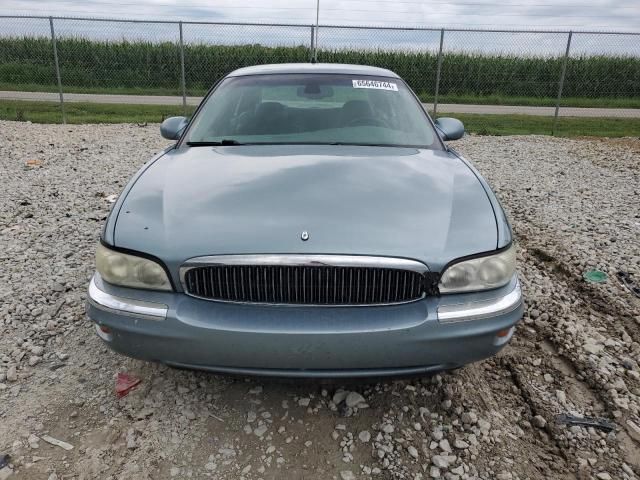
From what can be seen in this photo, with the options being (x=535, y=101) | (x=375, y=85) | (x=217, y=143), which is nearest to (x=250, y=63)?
(x=535, y=101)

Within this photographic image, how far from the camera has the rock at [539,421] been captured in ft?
7.84

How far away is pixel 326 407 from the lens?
2469 millimetres

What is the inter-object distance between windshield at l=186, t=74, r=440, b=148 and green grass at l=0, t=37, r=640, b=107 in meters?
12.6

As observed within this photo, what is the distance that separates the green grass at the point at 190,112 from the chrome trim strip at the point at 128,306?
1078 cm

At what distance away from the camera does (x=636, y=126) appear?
13508 millimetres

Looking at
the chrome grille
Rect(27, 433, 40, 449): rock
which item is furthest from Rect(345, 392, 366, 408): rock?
Rect(27, 433, 40, 449): rock

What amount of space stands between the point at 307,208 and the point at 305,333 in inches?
22.9

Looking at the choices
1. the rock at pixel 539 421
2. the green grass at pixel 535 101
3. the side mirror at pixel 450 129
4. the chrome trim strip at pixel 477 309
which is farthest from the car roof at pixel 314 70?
the green grass at pixel 535 101

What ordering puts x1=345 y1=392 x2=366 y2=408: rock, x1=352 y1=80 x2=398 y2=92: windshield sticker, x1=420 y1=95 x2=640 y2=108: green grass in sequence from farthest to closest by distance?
1. x1=420 y1=95 x2=640 y2=108: green grass
2. x1=352 y1=80 x2=398 y2=92: windshield sticker
3. x1=345 y1=392 x2=366 y2=408: rock

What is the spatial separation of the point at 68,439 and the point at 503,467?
1.85m

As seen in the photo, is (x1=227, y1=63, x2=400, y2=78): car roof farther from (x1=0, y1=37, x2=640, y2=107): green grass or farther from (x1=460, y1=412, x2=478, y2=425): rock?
(x1=0, y1=37, x2=640, y2=107): green grass

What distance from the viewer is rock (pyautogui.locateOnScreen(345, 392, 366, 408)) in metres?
2.49

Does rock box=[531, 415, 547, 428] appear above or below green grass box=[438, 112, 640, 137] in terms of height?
above

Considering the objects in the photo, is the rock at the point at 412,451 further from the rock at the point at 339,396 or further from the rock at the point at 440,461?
the rock at the point at 339,396
